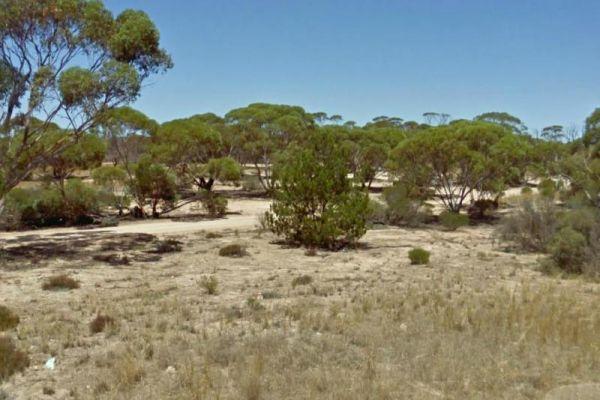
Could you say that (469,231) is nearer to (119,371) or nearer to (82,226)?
(82,226)

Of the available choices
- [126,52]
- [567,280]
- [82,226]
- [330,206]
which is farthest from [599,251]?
[82,226]

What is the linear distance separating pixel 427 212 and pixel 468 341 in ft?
81.9

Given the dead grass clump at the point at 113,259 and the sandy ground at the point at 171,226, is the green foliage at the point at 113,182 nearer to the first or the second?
the sandy ground at the point at 171,226

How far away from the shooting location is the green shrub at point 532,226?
19859mm

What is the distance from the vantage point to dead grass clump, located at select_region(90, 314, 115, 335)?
29.5ft

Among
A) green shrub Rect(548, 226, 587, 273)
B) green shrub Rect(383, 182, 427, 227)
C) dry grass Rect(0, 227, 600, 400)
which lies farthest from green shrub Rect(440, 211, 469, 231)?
dry grass Rect(0, 227, 600, 400)

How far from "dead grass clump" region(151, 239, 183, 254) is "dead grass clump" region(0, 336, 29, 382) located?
38.9 ft

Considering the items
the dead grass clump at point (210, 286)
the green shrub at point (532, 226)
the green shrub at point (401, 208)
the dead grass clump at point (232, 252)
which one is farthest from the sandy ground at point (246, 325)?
the green shrub at point (401, 208)

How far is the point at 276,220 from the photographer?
72.4 ft

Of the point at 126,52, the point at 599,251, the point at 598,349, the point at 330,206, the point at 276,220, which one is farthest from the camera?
the point at 276,220

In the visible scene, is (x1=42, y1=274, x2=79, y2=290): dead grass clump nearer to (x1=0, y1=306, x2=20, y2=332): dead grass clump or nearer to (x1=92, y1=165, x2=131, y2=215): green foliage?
(x1=0, y1=306, x2=20, y2=332): dead grass clump

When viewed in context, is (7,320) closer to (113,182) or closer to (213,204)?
(213,204)

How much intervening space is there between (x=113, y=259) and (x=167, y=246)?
9.80 ft

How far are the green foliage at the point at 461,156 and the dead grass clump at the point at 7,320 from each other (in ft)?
80.5
